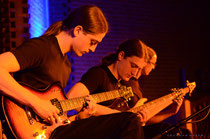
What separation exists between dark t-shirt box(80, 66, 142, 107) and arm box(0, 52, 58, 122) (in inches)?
41.1

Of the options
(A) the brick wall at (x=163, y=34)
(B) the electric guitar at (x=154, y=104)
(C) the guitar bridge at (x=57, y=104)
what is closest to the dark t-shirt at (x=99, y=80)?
(B) the electric guitar at (x=154, y=104)

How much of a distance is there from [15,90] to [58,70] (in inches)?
21.3

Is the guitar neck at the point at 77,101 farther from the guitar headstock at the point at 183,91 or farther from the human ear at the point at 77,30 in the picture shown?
the guitar headstock at the point at 183,91

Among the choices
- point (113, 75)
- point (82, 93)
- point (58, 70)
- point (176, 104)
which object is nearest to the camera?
point (58, 70)

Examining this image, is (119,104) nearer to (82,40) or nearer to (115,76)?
(115,76)

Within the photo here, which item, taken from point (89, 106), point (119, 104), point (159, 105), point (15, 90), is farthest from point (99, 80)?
point (15, 90)

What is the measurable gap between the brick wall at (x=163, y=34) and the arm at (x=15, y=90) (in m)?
2.64

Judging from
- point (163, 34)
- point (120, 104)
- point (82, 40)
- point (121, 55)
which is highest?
point (82, 40)

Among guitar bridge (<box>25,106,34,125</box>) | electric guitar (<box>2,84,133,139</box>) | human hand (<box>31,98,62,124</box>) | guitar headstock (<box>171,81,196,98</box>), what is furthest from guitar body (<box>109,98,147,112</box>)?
guitar bridge (<box>25,106,34,125</box>)

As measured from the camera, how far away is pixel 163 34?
5.40m

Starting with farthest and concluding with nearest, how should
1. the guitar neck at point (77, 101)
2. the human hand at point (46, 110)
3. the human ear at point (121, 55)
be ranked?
the human ear at point (121, 55), the guitar neck at point (77, 101), the human hand at point (46, 110)

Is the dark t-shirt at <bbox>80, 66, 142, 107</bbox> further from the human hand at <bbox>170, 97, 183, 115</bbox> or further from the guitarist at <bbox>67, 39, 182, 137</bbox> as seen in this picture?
the human hand at <bbox>170, 97, 183, 115</bbox>

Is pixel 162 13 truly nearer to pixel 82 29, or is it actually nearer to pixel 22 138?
pixel 82 29

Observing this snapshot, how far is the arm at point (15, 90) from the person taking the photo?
2072 mm
